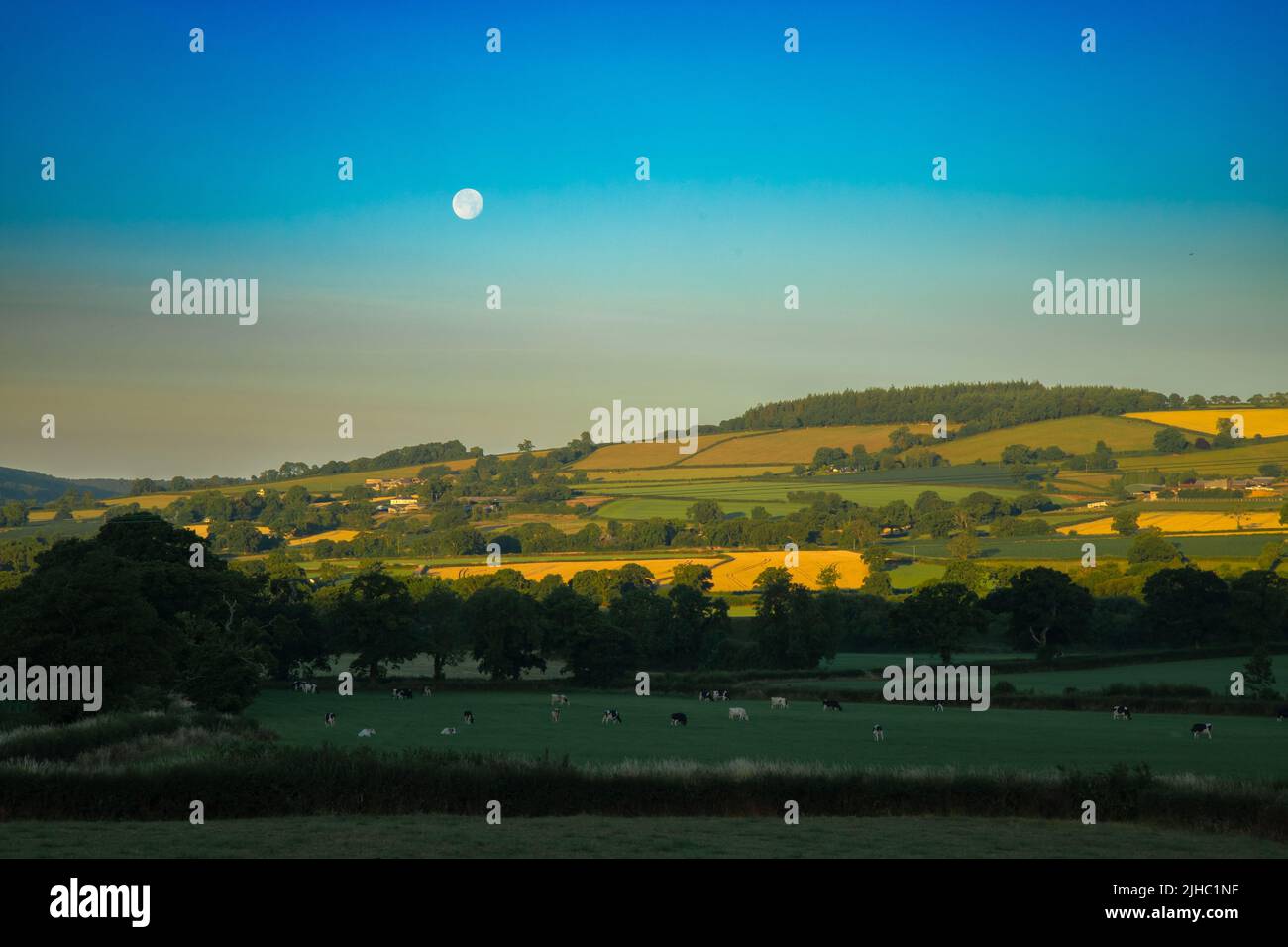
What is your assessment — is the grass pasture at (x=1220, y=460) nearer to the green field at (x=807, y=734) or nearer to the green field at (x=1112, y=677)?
the green field at (x=1112, y=677)

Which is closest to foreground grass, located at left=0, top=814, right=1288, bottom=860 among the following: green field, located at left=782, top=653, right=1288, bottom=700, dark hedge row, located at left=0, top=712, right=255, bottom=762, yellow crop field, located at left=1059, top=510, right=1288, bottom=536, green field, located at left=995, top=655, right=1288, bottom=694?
dark hedge row, located at left=0, top=712, right=255, bottom=762

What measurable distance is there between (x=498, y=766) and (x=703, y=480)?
550 ft

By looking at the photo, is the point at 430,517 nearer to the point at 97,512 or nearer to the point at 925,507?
the point at 97,512

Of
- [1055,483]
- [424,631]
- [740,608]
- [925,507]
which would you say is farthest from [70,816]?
[1055,483]

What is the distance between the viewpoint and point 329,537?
567 feet

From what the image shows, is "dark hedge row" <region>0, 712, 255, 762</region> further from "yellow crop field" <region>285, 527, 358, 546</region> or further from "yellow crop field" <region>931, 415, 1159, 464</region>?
"yellow crop field" <region>931, 415, 1159, 464</region>

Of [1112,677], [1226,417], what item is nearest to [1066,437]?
[1226,417]

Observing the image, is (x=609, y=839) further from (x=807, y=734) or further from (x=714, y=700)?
(x=714, y=700)

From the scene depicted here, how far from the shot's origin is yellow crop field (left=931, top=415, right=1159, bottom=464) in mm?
179125

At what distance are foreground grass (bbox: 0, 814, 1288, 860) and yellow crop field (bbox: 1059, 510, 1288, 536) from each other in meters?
109

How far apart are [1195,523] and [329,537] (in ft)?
371

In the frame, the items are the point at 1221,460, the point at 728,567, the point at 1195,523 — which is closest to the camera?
the point at 1195,523

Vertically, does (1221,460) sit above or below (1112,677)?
above

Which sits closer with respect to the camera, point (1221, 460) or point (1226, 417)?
point (1221, 460)
